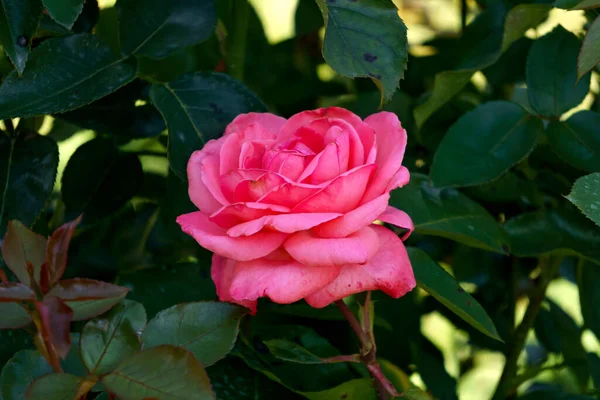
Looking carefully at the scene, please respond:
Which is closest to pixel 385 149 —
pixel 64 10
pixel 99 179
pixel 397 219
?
pixel 397 219

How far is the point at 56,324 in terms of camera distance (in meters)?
0.47

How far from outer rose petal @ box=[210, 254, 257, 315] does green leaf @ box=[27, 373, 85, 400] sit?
0.43ft

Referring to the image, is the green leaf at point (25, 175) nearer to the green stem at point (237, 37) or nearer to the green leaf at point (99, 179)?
the green leaf at point (99, 179)

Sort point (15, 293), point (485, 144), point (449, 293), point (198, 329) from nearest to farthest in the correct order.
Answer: point (15, 293), point (198, 329), point (449, 293), point (485, 144)

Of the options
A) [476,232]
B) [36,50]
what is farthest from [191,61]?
[476,232]

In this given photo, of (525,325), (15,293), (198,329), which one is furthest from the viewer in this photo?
(525,325)

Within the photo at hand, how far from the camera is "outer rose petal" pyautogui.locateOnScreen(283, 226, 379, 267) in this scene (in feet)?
1.79

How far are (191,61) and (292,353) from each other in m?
0.47

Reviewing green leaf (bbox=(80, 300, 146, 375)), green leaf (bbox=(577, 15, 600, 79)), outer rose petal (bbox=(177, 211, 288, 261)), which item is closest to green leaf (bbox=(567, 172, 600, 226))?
green leaf (bbox=(577, 15, 600, 79))

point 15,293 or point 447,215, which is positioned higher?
point 15,293

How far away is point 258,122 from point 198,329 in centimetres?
19

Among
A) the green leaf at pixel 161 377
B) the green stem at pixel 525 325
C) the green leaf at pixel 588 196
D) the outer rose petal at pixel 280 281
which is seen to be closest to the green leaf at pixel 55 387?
the green leaf at pixel 161 377

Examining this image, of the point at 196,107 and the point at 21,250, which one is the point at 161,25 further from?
the point at 21,250

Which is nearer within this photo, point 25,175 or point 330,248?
point 330,248
